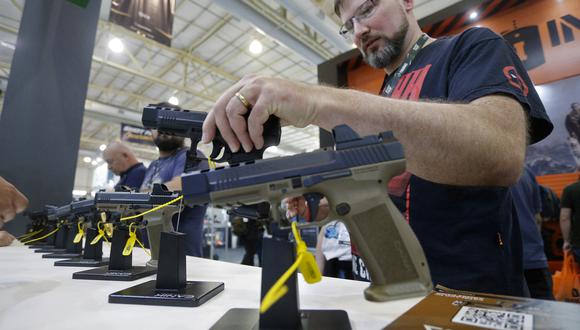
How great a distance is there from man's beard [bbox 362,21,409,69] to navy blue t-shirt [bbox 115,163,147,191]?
2.60 meters

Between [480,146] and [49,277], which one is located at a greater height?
[480,146]

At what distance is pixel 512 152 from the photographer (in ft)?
2.18

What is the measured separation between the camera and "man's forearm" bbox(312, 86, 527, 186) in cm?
63

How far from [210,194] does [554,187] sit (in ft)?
11.2

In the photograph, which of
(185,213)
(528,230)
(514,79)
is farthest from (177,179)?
(528,230)

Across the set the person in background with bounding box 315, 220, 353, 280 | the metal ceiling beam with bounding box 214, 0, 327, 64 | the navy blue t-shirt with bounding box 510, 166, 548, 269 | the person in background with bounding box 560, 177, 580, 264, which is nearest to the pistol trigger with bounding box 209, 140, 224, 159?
the person in background with bounding box 315, 220, 353, 280

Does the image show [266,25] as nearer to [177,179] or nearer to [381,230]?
[177,179]

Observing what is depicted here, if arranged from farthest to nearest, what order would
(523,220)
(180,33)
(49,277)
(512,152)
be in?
(180,33), (523,220), (49,277), (512,152)

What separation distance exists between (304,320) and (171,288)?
380 millimetres

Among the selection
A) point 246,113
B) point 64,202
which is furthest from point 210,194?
point 64,202

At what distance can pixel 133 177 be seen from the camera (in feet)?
9.93

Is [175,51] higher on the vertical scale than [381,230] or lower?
higher

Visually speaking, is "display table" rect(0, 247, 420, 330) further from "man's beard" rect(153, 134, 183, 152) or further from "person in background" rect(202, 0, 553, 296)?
"man's beard" rect(153, 134, 183, 152)

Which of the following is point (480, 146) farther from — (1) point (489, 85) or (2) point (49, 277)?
(2) point (49, 277)
